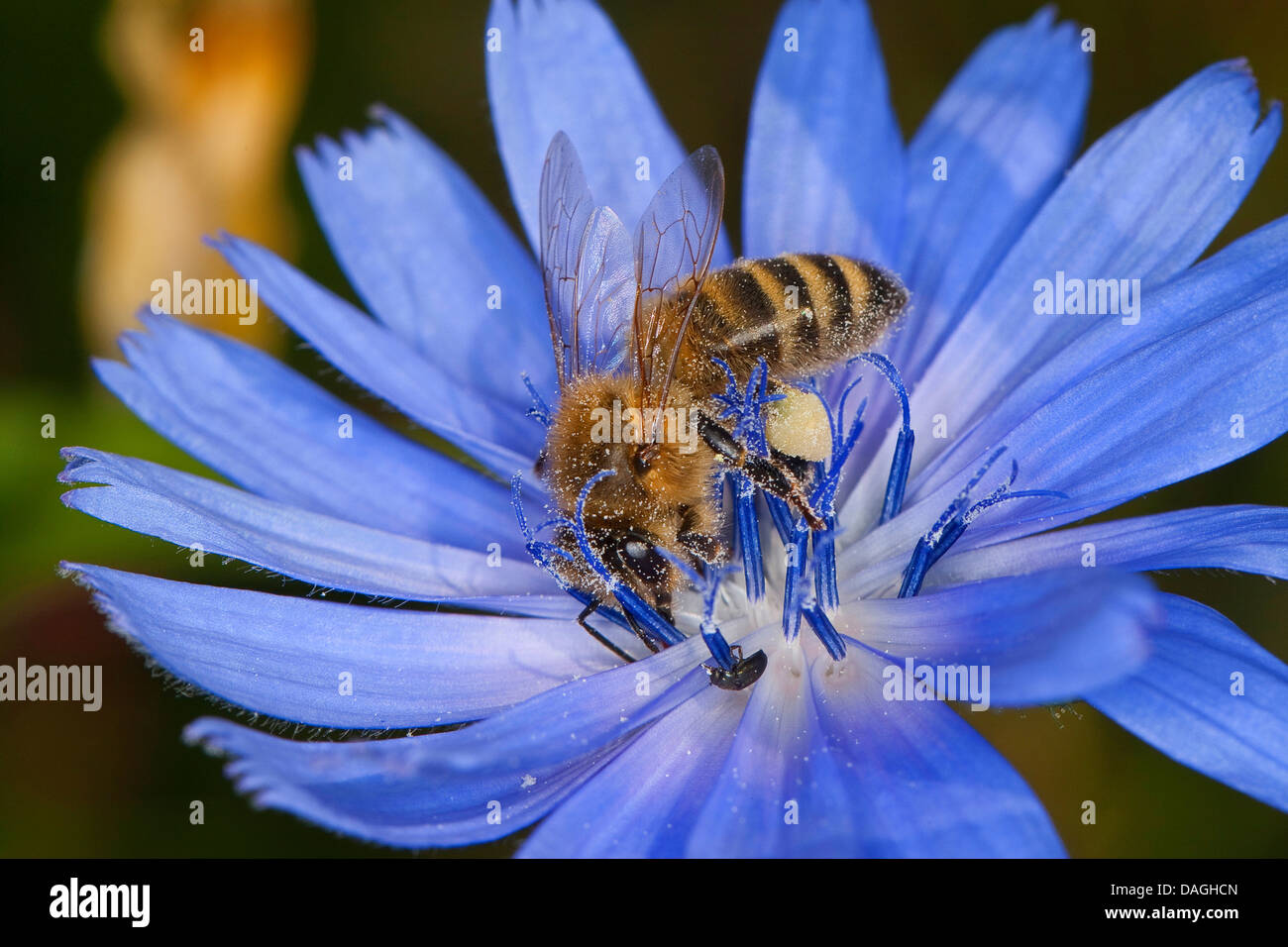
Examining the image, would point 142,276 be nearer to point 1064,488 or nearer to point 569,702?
point 569,702

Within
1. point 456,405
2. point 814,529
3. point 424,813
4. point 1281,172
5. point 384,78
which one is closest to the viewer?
point 424,813

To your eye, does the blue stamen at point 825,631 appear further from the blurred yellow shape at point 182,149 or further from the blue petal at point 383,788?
the blurred yellow shape at point 182,149

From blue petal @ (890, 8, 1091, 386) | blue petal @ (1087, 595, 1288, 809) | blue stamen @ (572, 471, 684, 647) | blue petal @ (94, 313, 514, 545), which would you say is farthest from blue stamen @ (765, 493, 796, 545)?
blue petal @ (1087, 595, 1288, 809)

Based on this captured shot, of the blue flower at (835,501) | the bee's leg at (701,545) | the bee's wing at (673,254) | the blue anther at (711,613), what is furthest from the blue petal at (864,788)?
the bee's wing at (673,254)

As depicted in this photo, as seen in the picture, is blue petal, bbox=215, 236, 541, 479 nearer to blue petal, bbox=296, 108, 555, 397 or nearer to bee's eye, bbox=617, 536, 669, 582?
blue petal, bbox=296, 108, 555, 397

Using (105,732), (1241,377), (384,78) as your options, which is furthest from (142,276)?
(1241,377)

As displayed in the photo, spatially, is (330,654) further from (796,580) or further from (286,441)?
(796,580)
